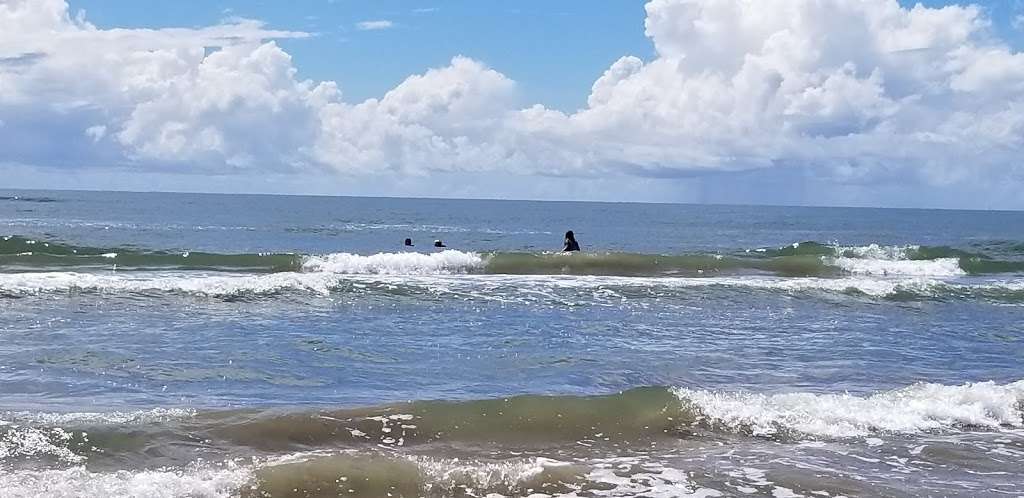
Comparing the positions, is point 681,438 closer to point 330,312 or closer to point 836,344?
point 836,344

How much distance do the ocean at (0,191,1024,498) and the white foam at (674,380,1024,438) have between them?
0.12ft

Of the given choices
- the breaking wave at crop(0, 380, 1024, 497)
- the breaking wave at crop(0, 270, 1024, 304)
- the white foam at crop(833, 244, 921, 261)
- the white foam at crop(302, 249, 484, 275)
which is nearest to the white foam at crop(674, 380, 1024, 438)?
the breaking wave at crop(0, 380, 1024, 497)

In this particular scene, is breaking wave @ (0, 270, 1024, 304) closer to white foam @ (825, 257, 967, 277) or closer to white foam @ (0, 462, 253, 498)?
white foam @ (825, 257, 967, 277)

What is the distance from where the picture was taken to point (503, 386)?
12.4 meters

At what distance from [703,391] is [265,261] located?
22350 mm

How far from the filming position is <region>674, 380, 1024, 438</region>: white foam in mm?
10336

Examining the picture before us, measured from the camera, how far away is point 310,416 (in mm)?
9922

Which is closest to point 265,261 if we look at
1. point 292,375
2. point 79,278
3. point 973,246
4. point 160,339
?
point 79,278

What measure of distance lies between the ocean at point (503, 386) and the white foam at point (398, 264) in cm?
406

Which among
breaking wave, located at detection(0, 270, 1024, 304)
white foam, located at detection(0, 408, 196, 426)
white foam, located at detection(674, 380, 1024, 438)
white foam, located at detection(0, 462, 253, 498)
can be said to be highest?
breaking wave, located at detection(0, 270, 1024, 304)

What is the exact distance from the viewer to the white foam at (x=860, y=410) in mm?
10336

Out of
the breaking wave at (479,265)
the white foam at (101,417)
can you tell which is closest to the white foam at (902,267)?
the breaking wave at (479,265)

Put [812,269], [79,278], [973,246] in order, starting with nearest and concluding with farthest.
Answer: [79,278] → [812,269] → [973,246]

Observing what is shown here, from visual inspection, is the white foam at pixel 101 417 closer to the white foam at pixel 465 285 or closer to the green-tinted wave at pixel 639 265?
the white foam at pixel 465 285
